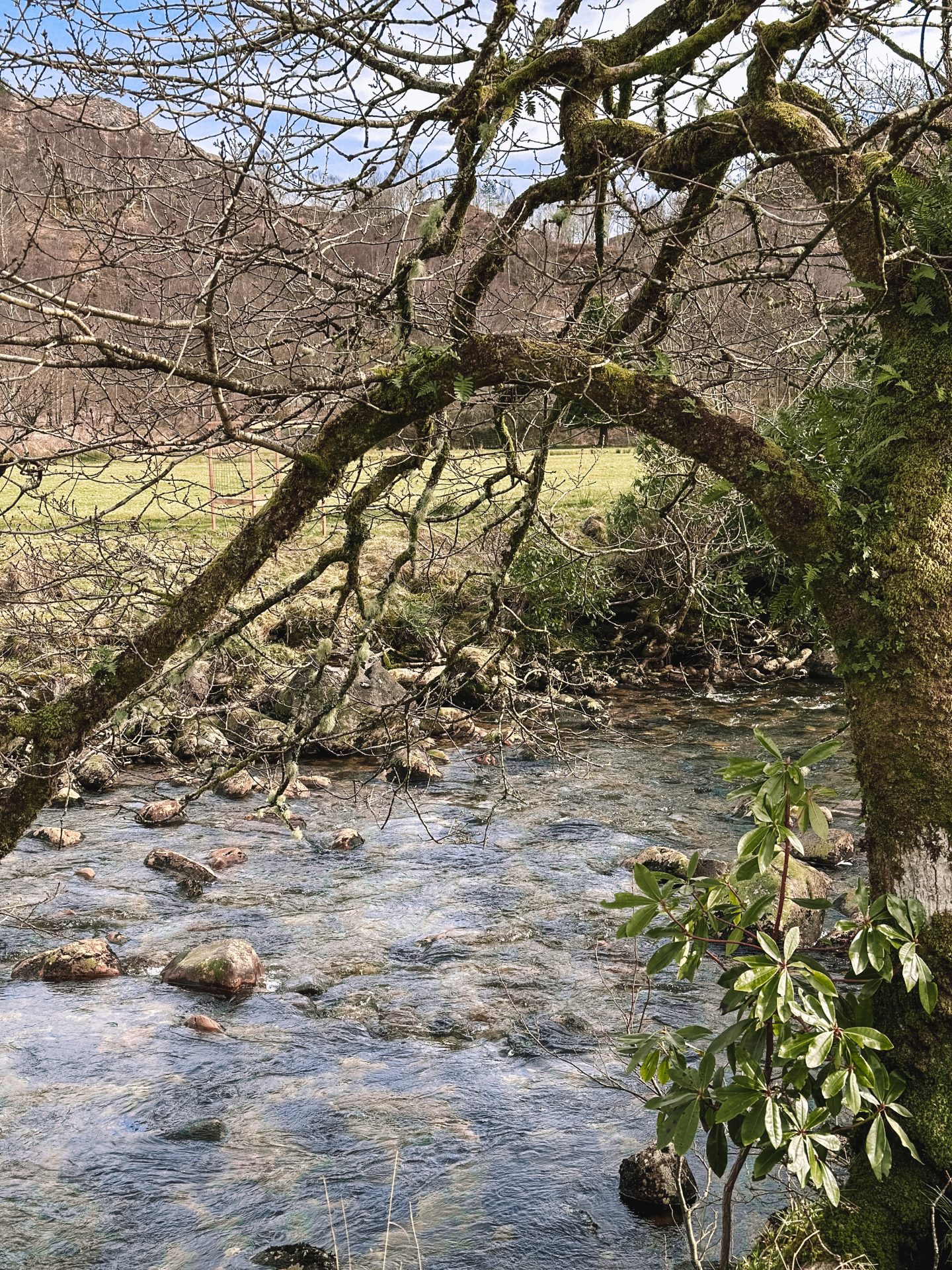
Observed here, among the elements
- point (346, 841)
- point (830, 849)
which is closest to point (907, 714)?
point (830, 849)

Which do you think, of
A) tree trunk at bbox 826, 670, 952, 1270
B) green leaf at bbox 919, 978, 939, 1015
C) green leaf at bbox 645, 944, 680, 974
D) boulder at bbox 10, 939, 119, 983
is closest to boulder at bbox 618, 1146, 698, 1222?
tree trunk at bbox 826, 670, 952, 1270

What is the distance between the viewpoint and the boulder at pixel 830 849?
10117mm

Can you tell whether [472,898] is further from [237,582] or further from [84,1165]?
[237,582]

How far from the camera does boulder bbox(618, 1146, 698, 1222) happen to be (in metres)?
5.34

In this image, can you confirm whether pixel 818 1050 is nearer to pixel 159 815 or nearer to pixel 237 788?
pixel 159 815

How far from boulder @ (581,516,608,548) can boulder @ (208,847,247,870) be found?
34.8 ft

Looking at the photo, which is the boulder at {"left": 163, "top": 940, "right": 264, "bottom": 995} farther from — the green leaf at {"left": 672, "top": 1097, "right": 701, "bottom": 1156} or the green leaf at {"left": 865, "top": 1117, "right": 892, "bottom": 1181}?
the green leaf at {"left": 865, "top": 1117, "right": 892, "bottom": 1181}

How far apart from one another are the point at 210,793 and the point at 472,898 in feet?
14.3

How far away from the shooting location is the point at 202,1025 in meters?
7.37

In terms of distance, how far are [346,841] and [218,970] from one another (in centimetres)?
A: 307

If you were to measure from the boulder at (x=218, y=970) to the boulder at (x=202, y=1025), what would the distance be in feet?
1.48

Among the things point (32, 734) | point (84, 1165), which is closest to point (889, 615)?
point (32, 734)

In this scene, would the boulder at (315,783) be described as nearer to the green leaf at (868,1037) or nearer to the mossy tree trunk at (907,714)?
the mossy tree trunk at (907,714)

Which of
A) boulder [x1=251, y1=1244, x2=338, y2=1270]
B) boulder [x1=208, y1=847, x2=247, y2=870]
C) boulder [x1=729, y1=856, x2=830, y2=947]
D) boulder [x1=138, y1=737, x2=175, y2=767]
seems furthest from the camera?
boulder [x1=138, y1=737, x2=175, y2=767]
